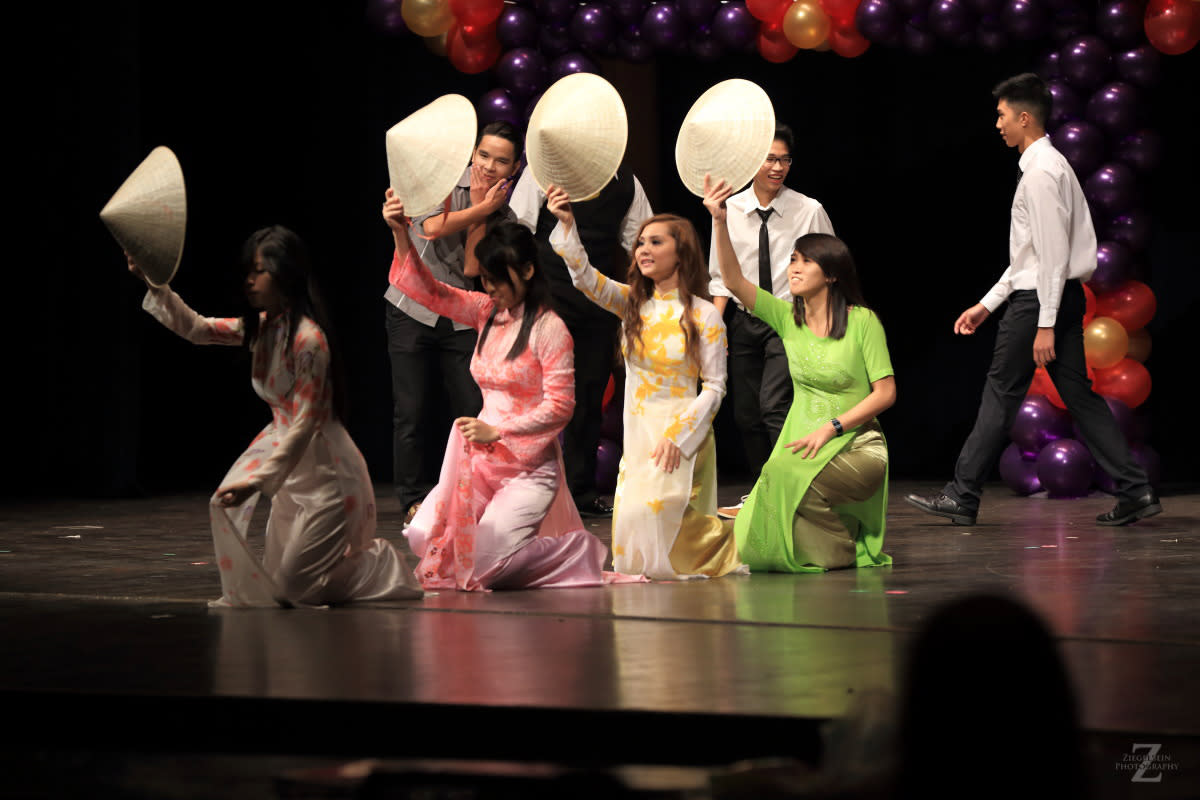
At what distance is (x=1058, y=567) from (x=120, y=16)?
4942 mm

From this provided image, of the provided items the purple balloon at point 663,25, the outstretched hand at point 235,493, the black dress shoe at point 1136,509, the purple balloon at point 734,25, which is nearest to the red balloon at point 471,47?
the purple balloon at point 663,25

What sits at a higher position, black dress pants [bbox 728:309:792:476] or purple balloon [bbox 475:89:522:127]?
purple balloon [bbox 475:89:522:127]

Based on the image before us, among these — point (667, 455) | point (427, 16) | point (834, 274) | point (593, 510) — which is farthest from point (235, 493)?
point (427, 16)

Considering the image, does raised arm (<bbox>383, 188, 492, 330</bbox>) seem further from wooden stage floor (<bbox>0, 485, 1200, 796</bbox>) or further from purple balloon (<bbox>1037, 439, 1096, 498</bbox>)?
purple balloon (<bbox>1037, 439, 1096, 498</bbox>)

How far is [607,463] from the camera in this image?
6758mm

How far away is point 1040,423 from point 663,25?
232 cm

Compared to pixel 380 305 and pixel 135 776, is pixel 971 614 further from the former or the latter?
pixel 380 305

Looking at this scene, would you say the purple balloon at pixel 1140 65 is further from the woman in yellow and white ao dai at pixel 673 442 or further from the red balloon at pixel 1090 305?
the woman in yellow and white ao dai at pixel 673 442

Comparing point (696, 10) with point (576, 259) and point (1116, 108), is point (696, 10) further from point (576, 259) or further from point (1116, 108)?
point (576, 259)

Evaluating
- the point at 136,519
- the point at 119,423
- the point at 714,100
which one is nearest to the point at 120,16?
the point at 119,423

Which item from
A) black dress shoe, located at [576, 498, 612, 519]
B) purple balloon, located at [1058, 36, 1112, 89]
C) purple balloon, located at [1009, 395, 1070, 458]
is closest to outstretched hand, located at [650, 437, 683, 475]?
black dress shoe, located at [576, 498, 612, 519]

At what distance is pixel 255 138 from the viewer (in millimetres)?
8211

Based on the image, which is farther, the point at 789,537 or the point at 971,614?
the point at 789,537

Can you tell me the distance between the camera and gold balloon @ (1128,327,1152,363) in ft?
22.4
